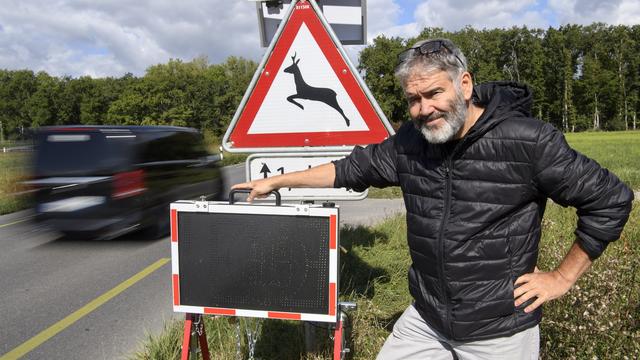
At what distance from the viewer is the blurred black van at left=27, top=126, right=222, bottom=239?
7578 millimetres

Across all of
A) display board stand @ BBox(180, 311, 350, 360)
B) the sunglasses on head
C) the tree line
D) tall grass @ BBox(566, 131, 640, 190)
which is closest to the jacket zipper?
the sunglasses on head

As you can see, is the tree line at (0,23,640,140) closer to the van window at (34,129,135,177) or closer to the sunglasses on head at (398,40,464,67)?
the van window at (34,129,135,177)

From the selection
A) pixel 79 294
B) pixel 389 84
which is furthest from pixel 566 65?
pixel 79 294

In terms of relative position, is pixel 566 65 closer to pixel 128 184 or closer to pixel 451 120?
pixel 128 184

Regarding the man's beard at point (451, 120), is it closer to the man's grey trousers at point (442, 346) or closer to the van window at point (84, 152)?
the man's grey trousers at point (442, 346)

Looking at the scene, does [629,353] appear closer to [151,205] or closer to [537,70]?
[151,205]

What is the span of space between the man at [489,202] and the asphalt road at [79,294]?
278cm

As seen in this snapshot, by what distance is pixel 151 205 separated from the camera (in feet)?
27.1

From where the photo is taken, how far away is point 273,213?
7.30 feet

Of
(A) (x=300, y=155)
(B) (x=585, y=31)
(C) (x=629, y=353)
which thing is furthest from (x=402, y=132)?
(B) (x=585, y=31)

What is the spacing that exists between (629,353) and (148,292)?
4559 mm

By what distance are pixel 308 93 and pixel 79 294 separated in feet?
12.6

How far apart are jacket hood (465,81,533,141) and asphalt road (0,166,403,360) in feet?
10.3

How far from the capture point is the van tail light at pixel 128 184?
7.62 m
